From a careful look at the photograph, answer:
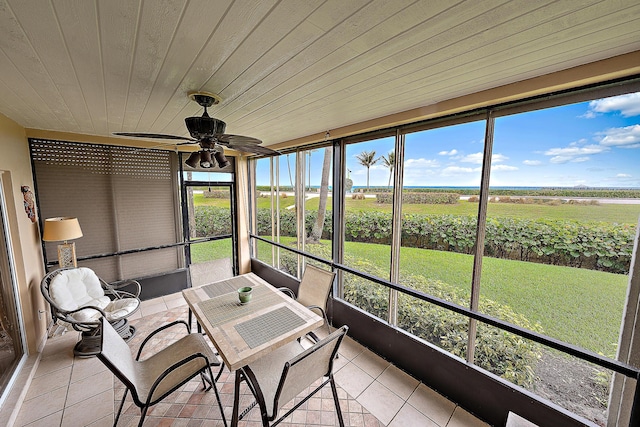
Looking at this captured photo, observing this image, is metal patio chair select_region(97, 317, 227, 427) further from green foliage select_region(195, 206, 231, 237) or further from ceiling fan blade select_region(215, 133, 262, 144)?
green foliage select_region(195, 206, 231, 237)

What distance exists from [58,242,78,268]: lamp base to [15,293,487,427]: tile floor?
1089 mm

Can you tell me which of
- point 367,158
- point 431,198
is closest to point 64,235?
point 367,158

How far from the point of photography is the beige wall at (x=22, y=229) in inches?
92.4

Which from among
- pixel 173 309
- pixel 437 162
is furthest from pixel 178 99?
pixel 437 162

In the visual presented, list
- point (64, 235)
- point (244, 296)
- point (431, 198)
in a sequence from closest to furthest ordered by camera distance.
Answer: point (244, 296) < point (64, 235) < point (431, 198)

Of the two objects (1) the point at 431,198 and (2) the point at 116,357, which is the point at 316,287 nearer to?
(2) the point at 116,357

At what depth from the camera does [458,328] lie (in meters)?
2.97

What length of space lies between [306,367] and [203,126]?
1.69 meters

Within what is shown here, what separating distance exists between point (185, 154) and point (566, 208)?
5.70m

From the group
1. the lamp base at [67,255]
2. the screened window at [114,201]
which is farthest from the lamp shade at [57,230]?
the screened window at [114,201]

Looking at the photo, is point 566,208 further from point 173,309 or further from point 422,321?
point 173,309

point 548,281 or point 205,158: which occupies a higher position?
point 205,158

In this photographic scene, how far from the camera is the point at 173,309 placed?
364 centimetres

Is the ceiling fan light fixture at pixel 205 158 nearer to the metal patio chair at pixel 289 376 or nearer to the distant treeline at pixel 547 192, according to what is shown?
the metal patio chair at pixel 289 376
